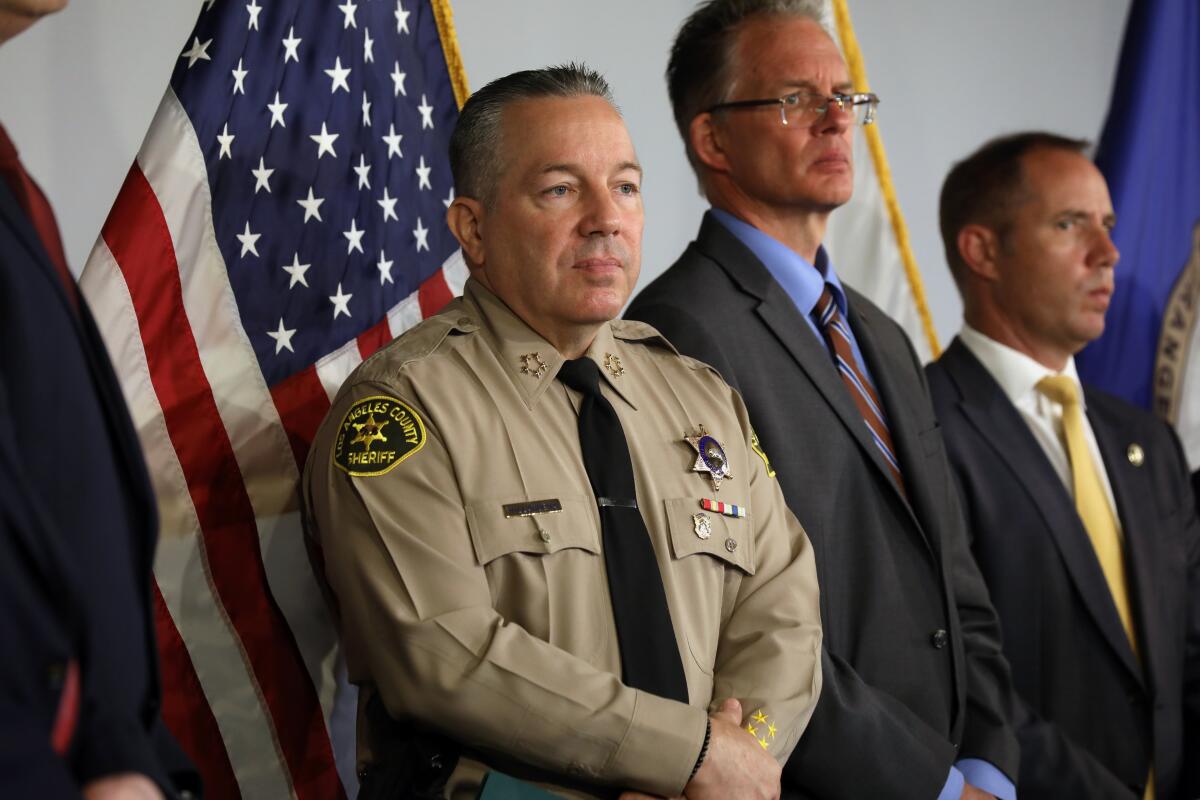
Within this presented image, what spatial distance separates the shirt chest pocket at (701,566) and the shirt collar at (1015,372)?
1.26 m

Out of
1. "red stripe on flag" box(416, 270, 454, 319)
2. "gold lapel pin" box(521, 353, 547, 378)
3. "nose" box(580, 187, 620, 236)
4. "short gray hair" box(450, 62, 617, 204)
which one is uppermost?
"short gray hair" box(450, 62, 617, 204)

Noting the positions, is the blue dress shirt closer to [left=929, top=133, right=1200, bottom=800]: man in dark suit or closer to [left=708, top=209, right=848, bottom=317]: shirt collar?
[left=708, top=209, right=848, bottom=317]: shirt collar

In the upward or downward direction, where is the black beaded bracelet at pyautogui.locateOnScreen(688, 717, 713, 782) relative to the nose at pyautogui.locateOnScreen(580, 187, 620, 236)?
downward

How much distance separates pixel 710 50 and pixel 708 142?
177mm

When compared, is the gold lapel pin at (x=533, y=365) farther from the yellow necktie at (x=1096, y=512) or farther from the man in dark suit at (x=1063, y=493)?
the yellow necktie at (x=1096, y=512)

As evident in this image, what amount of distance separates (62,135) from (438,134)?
2.10 feet

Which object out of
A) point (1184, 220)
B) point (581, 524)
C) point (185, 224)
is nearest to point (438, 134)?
point (185, 224)

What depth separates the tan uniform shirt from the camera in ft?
5.21

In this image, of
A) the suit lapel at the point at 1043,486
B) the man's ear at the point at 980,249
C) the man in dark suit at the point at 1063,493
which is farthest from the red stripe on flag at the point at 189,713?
the man's ear at the point at 980,249

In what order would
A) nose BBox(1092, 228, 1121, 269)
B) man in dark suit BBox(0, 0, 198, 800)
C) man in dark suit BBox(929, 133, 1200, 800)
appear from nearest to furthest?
man in dark suit BBox(0, 0, 198, 800) → man in dark suit BBox(929, 133, 1200, 800) → nose BBox(1092, 228, 1121, 269)

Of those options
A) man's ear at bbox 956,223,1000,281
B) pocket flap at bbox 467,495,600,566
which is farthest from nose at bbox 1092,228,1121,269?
pocket flap at bbox 467,495,600,566

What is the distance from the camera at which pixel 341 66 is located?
2209 millimetres

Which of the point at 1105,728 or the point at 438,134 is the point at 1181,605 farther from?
the point at 438,134

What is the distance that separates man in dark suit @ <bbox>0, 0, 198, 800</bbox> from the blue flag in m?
2.95
